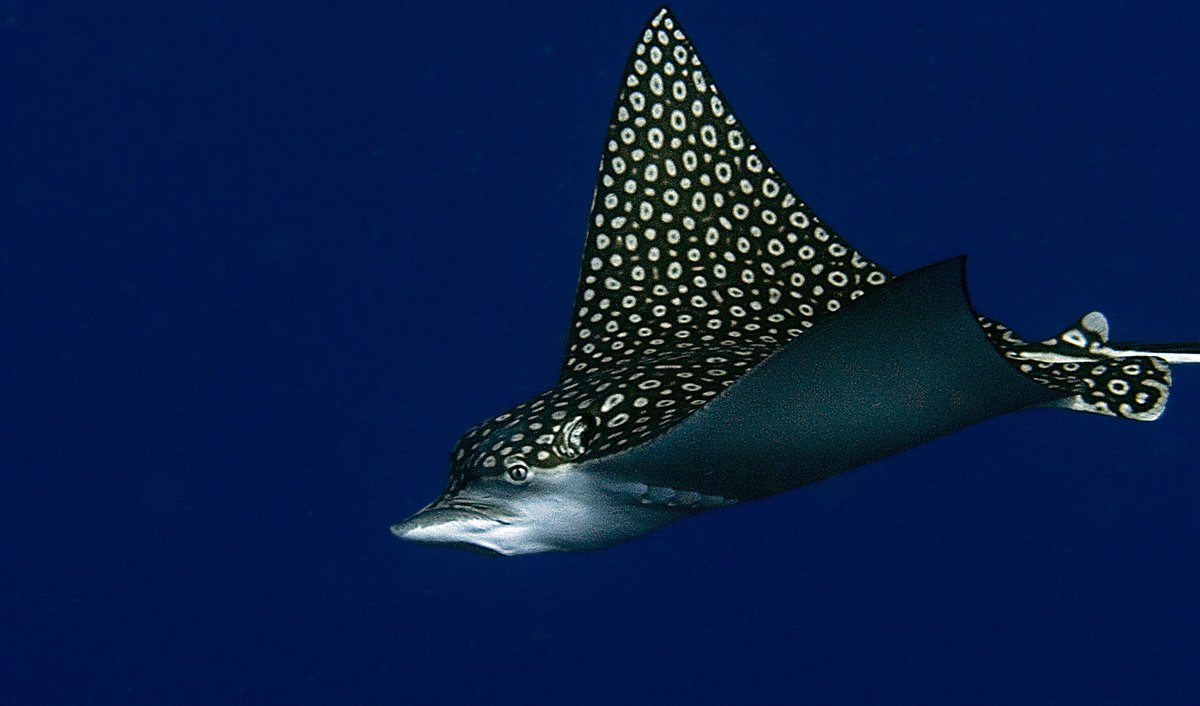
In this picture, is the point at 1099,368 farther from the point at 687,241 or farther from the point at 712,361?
the point at 687,241

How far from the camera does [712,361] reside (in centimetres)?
371

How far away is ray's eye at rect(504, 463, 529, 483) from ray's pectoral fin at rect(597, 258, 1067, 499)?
298 millimetres

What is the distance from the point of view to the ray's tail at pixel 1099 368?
3533 mm

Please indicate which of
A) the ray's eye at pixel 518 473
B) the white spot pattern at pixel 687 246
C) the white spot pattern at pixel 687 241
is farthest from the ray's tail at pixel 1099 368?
the ray's eye at pixel 518 473

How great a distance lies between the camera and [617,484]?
126 inches

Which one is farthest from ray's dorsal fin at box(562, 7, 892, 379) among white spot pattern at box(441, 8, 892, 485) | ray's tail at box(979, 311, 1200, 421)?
ray's tail at box(979, 311, 1200, 421)

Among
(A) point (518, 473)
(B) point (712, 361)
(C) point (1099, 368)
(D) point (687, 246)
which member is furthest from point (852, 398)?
(D) point (687, 246)

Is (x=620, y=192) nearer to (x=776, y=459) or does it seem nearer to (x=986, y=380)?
(x=776, y=459)

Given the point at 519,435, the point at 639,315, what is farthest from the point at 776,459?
the point at 639,315

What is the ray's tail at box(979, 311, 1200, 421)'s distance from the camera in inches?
139

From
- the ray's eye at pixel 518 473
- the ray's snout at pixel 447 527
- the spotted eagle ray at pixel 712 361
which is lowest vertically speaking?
the ray's snout at pixel 447 527

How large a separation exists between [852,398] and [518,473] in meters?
1.05

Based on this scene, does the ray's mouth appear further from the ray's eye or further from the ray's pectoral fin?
the ray's pectoral fin

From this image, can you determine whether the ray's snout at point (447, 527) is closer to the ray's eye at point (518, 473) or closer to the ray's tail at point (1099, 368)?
the ray's eye at point (518, 473)
